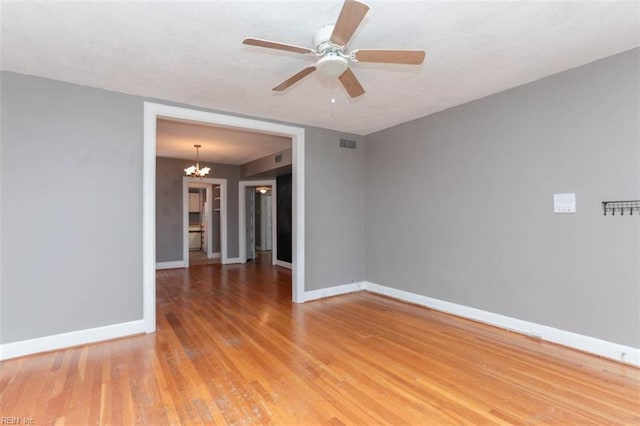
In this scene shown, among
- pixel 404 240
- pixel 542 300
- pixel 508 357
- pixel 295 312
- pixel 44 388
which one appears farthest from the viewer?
pixel 404 240

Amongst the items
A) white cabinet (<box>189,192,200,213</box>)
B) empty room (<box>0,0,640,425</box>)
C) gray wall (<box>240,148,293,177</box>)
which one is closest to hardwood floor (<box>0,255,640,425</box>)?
empty room (<box>0,0,640,425</box>)

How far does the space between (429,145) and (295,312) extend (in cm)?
290

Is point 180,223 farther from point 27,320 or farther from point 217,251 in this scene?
point 27,320

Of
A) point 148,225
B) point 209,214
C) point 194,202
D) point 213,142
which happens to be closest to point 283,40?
point 148,225

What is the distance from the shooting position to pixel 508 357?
2.74 meters

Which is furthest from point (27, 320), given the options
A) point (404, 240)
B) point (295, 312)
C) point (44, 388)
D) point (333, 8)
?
point (404, 240)

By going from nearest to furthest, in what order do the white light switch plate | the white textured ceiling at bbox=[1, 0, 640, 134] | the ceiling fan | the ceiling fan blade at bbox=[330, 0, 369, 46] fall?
1. the ceiling fan blade at bbox=[330, 0, 369, 46]
2. the ceiling fan
3. the white textured ceiling at bbox=[1, 0, 640, 134]
4. the white light switch plate

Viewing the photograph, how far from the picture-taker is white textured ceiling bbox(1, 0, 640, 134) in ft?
6.57

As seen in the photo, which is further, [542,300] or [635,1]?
[542,300]

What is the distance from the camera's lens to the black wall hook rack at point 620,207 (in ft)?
8.32

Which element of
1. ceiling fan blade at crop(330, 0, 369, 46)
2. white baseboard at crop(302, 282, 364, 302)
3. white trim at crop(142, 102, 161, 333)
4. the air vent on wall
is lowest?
white baseboard at crop(302, 282, 364, 302)

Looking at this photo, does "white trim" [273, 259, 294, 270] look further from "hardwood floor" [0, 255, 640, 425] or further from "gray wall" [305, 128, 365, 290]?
"hardwood floor" [0, 255, 640, 425]

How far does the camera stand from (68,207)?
3041 millimetres

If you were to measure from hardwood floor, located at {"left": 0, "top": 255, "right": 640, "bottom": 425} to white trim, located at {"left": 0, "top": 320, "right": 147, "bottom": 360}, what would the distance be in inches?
3.9
